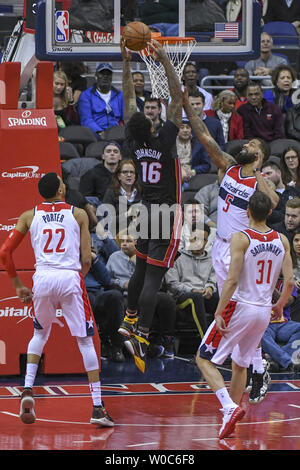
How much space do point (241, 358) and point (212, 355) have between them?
10.1 inches

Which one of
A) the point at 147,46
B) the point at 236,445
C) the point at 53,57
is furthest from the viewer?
the point at 53,57

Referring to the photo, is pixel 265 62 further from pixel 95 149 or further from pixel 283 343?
pixel 283 343

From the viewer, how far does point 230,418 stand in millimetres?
7309

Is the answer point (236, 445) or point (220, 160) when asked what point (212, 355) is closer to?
point (236, 445)

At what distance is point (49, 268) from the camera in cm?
809

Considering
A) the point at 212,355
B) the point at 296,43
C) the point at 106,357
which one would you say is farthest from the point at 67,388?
the point at 296,43

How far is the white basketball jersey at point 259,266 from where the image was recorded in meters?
7.46

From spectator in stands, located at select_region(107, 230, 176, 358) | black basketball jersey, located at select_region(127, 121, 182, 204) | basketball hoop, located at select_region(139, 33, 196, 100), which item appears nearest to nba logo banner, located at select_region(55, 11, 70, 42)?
basketball hoop, located at select_region(139, 33, 196, 100)

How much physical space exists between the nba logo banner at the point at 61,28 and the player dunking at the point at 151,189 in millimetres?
1671

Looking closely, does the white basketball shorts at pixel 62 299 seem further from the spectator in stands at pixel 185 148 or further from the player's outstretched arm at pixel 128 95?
the spectator in stands at pixel 185 148

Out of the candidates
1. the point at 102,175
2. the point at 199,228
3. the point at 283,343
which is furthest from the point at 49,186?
the point at 102,175

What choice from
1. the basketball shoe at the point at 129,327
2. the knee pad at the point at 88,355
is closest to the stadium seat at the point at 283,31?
the basketball shoe at the point at 129,327

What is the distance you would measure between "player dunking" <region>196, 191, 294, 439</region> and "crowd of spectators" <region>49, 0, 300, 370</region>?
10.0ft
